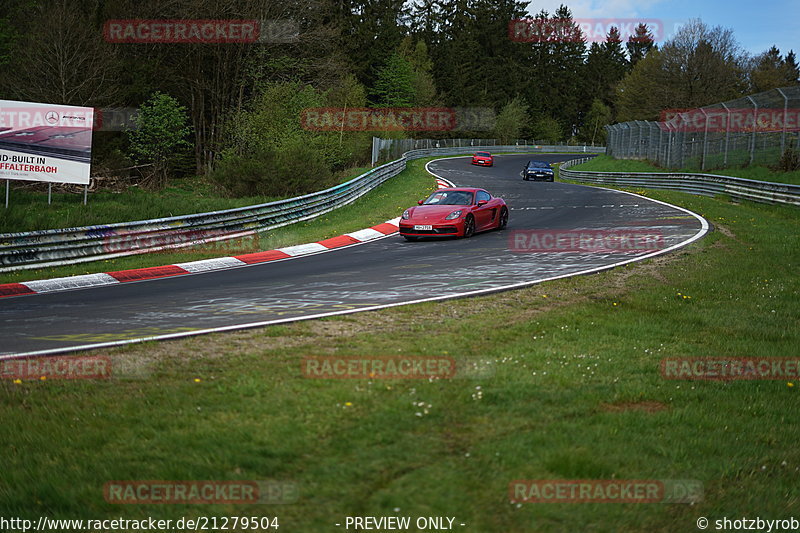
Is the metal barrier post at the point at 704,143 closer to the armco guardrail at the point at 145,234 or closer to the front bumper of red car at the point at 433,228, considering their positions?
the armco guardrail at the point at 145,234

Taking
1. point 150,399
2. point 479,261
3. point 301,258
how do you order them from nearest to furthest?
point 150,399
point 479,261
point 301,258

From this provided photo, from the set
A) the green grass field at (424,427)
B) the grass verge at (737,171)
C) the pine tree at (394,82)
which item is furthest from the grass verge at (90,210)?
the pine tree at (394,82)

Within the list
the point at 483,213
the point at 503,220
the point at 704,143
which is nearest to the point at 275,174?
the point at 503,220

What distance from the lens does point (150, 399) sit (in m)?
5.89

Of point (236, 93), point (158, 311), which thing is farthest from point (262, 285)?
point (236, 93)

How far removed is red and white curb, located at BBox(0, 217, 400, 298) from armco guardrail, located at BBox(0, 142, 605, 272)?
1.69 metres

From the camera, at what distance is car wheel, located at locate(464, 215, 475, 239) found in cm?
1862

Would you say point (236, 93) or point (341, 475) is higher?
point (236, 93)

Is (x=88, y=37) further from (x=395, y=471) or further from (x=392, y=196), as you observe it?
(x=395, y=471)

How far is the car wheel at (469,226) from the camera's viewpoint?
18.6m

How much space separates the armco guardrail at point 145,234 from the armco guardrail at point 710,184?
1467 centimetres

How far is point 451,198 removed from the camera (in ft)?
64.2

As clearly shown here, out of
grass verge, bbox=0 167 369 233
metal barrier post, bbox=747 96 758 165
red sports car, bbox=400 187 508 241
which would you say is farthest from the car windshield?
metal barrier post, bbox=747 96 758 165

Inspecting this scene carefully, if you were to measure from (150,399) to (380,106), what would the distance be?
81250 mm
